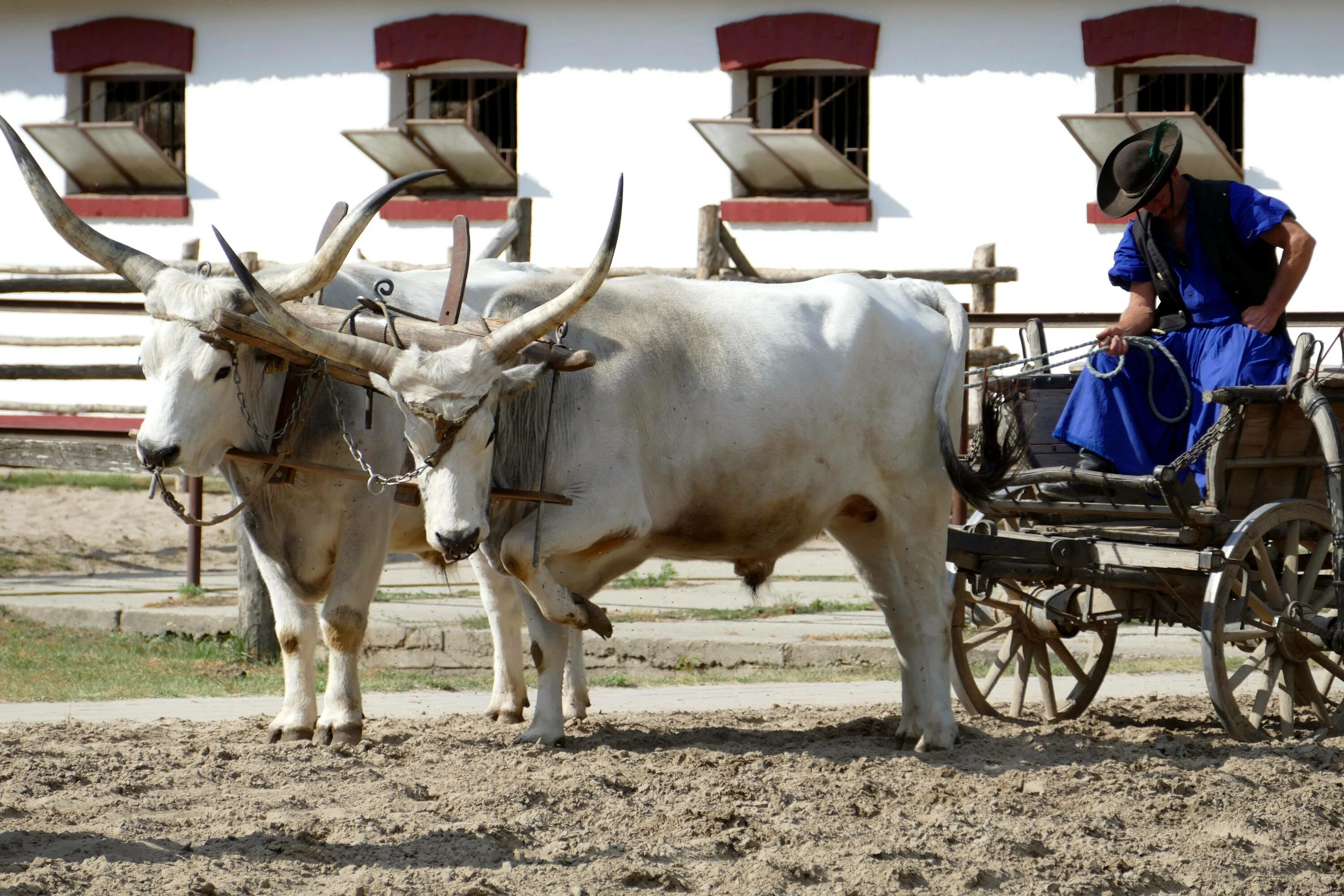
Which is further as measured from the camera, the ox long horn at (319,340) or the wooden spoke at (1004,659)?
the wooden spoke at (1004,659)

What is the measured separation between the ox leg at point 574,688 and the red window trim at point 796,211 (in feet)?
23.4

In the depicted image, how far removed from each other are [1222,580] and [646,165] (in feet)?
28.7

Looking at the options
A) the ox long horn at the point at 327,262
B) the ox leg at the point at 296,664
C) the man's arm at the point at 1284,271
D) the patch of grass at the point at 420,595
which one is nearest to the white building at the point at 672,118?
the patch of grass at the point at 420,595

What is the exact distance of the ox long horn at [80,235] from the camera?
5.61m

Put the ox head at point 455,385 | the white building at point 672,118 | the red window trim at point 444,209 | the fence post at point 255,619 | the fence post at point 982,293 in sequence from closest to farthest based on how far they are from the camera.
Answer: the ox head at point 455,385 → the fence post at point 255,619 → the fence post at point 982,293 → the white building at point 672,118 → the red window trim at point 444,209

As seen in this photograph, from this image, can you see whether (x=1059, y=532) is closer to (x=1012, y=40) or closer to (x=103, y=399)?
(x=1012, y=40)

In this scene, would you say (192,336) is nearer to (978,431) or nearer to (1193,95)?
(978,431)

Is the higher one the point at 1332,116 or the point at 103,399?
the point at 1332,116

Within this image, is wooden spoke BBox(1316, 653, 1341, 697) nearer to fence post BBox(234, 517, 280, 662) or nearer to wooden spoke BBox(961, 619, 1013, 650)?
wooden spoke BBox(961, 619, 1013, 650)

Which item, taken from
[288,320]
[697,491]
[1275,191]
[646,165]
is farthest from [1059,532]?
[646,165]

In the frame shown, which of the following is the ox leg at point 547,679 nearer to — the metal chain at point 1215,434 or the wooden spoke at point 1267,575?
the metal chain at point 1215,434

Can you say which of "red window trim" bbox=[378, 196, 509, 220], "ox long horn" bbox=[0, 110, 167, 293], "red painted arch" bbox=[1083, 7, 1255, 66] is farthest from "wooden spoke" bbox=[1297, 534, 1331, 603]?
"red window trim" bbox=[378, 196, 509, 220]

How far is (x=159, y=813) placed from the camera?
14.9 ft

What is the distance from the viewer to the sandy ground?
42.3 ft
